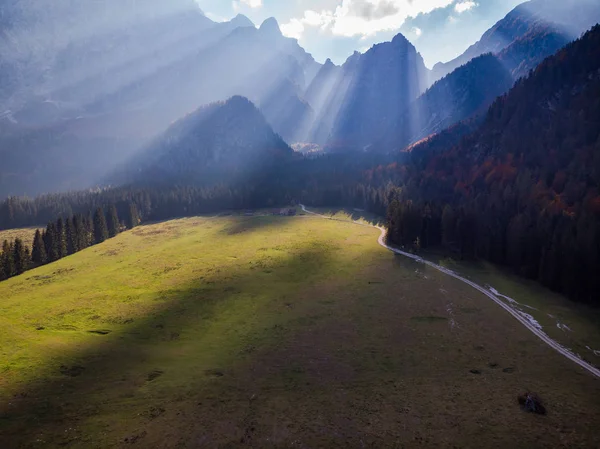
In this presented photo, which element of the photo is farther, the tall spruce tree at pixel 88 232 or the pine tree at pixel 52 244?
the tall spruce tree at pixel 88 232

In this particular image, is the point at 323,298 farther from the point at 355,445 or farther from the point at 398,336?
the point at 355,445

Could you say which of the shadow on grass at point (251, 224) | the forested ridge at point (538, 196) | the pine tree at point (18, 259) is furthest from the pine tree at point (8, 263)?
the forested ridge at point (538, 196)

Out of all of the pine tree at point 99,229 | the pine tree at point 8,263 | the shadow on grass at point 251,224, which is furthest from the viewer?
the shadow on grass at point 251,224

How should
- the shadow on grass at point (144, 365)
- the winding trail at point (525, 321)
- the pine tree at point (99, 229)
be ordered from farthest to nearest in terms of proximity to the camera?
the pine tree at point (99, 229)
the winding trail at point (525, 321)
the shadow on grass at point (144, 365)

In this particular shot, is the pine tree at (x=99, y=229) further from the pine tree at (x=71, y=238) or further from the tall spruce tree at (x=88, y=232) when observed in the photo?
the pine tree at (x=71, y=238)

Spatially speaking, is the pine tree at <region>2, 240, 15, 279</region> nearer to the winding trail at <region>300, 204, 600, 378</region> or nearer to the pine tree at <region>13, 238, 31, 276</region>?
the pine tree at <region>13, 238, 31, 276</region>

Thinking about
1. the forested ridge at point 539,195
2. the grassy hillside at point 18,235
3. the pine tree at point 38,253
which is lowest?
the grassy hillside at point 18,235

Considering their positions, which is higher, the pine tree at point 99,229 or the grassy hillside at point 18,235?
the pine tree at point 99,229
